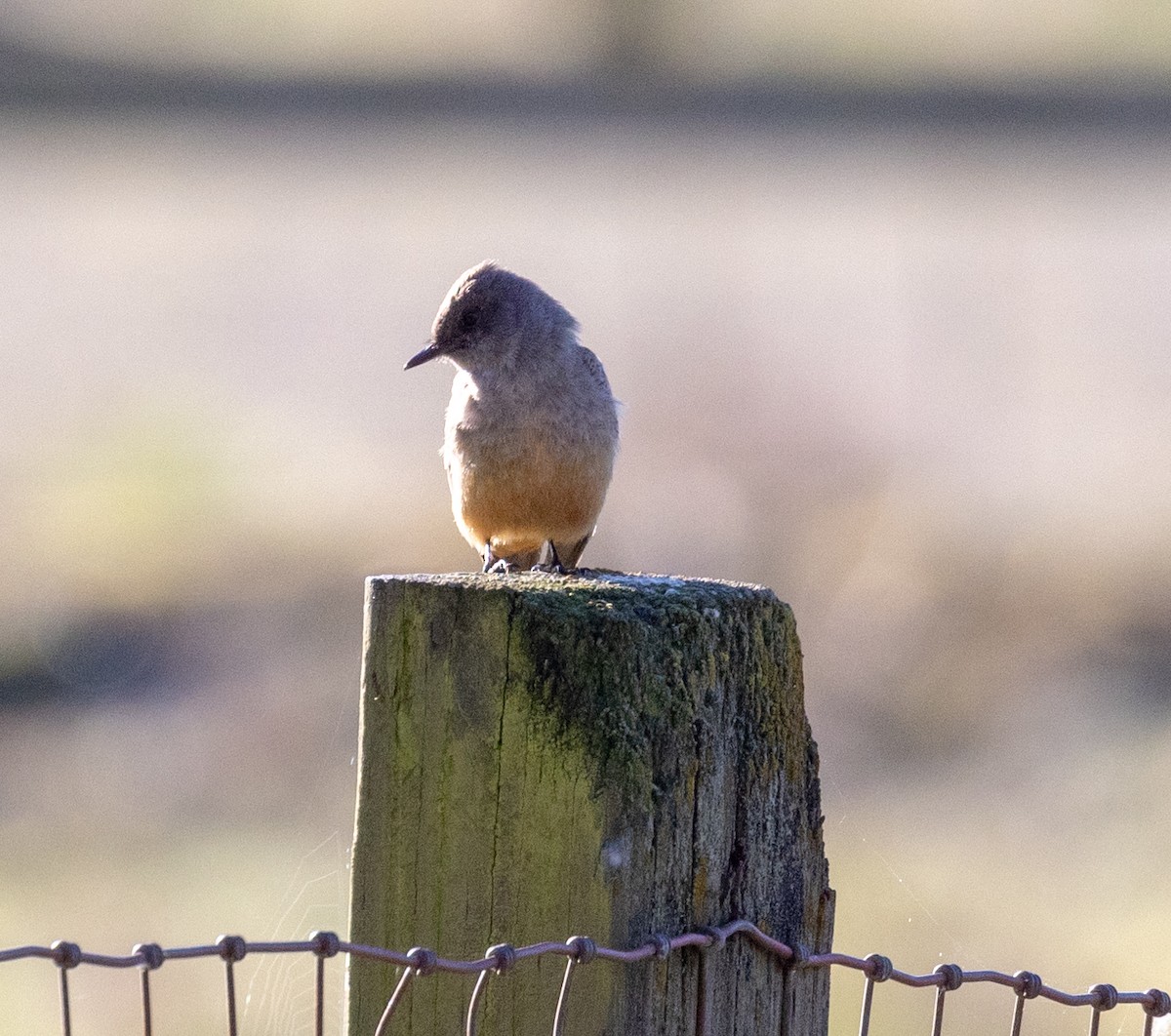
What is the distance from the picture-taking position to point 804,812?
2.43 m

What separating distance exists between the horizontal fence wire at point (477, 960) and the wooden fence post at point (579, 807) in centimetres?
2

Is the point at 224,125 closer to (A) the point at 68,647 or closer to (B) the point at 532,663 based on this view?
(A) the point at 68,647

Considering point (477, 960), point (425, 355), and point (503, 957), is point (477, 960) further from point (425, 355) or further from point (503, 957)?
point (425, 355)

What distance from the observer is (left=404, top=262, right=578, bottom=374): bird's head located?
16.7ft

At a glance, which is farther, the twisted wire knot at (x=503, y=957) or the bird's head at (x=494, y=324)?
the bird's head at (x=494, y=324)

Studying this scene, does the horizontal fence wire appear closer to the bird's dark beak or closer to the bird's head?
the bird's head

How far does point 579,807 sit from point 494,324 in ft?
10.2

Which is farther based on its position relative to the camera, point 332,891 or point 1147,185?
point 1147,185

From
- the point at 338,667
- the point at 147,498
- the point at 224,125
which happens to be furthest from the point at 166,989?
the point at 224,125

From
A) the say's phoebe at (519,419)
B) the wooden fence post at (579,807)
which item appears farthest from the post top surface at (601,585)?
the say's phoebe at (519,419)

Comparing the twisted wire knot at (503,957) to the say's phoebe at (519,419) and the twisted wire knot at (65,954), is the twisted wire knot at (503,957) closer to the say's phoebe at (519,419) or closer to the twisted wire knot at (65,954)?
the twisted wire knot at (65,954)

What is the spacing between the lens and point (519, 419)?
4.90m

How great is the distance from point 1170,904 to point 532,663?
224 inches

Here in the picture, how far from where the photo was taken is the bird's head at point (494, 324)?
16.7ft
